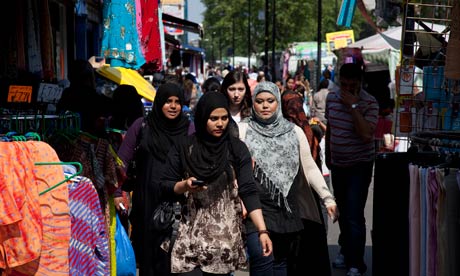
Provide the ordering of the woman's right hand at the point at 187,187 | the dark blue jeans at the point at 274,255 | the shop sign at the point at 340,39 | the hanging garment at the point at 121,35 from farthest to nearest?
the shop sign at the point at 340,39 → the hanging garment at the point at 121,35 → the dark blue jeans at the point at 274,255 → the woman's right hand at the point at 187,187

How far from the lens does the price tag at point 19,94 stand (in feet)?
17.1

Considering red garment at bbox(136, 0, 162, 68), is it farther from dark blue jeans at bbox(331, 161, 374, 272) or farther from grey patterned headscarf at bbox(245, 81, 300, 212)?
grey patterned headscarf at bbox(245, 81, 300, 212)

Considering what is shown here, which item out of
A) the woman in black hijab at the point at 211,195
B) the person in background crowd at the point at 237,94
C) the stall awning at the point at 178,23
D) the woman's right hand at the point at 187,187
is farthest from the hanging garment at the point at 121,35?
the stall awning at the point at 178,23

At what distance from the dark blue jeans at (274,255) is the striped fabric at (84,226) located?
3.80 feet

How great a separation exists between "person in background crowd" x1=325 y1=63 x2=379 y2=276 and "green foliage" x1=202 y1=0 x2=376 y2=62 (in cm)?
4977

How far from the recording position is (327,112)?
8289mm

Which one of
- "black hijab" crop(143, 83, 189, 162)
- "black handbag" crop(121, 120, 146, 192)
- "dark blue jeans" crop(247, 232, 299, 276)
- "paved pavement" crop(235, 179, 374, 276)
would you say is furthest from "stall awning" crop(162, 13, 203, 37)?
"dark blue jeans" crop(247, 232, 299, 276)

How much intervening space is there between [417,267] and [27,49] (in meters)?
4.72

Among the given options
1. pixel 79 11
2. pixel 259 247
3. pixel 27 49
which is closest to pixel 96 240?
pixel 259 247

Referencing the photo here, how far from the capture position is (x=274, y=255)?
6.24 m

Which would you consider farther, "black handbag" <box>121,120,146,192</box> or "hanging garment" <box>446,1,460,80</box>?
"black handbag" <box>121,120,146,192</box>

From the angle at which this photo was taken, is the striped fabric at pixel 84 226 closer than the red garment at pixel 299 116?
Yes

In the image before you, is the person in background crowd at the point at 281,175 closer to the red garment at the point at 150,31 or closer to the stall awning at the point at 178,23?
the red garment at the point at 150,31

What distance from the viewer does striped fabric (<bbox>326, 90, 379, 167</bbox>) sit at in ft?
26.2
